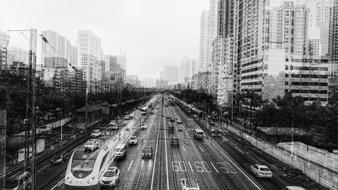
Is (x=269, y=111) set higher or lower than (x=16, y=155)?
higher

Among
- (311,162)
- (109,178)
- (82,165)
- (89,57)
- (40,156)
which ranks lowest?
(40,156)

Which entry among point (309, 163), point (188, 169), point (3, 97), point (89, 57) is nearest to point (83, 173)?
point (188, 169)

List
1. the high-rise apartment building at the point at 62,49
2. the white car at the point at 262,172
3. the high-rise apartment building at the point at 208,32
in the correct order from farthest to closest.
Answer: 1. the high-rise apartment building at the point at 208,32
2. the high-rise apartment building at the point at 62,49
3. the white car at the point at 262,172

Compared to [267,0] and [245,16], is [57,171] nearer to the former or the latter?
[267,0]

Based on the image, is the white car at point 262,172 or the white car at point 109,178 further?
the white car at point 262,172

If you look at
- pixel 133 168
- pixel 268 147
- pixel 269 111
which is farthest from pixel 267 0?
pixel 133 168

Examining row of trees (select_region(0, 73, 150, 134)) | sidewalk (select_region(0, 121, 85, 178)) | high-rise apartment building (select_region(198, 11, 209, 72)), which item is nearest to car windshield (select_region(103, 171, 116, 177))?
sidewalk (select_region(0, 121, 85, 178))

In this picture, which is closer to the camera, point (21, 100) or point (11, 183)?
point (11, 183)

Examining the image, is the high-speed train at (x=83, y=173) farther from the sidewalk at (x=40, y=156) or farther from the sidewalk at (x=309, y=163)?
the sidewalk at (x=309, y=163)

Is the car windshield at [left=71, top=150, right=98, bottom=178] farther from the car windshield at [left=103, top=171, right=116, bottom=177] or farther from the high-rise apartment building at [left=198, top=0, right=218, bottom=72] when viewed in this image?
the high-rise apartment building at [left=198, top=0, right=218, bottom=72]

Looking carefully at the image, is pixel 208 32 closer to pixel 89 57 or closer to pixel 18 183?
pixel 89 57

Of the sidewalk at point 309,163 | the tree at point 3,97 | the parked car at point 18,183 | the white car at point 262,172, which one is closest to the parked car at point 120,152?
the parked car at point 18,183
